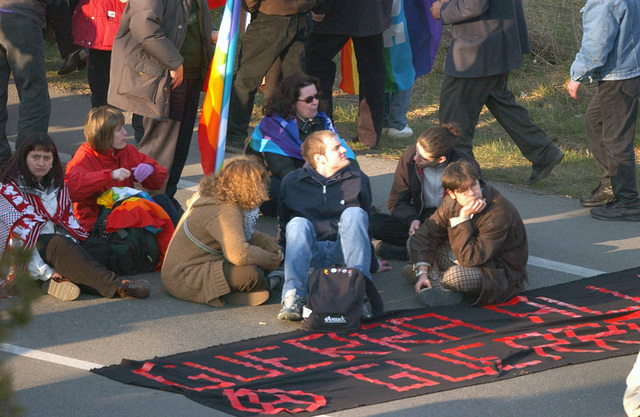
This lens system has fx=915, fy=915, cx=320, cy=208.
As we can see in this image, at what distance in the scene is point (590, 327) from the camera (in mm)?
5023

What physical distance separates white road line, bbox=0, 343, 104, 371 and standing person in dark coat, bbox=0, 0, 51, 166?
277 cm

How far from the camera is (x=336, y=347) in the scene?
15.6 ft

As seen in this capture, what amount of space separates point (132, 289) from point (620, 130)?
3.88 meters

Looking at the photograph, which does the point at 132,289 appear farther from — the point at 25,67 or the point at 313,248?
the point at 25,67

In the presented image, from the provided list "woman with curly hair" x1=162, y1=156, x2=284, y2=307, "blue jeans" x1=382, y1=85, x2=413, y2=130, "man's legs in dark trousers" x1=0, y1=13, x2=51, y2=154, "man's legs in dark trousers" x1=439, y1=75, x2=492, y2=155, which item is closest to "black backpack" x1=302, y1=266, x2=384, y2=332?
"woman with curly hair" x1=162, y1=156, x2=284, y2=307

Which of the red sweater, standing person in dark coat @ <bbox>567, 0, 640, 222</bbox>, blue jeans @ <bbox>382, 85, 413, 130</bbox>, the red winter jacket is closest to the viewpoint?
the red sweater

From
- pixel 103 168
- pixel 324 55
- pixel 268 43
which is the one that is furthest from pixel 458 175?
pixel 324 55

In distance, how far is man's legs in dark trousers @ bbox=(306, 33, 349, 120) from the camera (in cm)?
835

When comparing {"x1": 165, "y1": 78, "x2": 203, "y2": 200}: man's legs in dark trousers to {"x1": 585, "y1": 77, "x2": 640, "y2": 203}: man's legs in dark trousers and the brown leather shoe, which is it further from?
{"x1": 585, "y1": 77, "x2": 640, "y2": 203}: man's legs in dark trousers

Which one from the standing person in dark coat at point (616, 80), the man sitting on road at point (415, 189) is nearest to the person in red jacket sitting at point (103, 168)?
the man sitting on road at point (415, 189)

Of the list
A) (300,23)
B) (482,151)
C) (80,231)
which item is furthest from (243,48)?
(80,231)

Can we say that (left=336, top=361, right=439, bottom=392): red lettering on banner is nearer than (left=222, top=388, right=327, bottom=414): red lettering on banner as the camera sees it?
No

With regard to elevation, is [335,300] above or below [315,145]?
below

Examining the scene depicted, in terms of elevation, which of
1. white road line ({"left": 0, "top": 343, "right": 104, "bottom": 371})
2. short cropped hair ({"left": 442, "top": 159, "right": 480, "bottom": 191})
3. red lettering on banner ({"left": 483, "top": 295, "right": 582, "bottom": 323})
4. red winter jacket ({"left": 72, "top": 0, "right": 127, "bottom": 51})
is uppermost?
red winter jacket ({"left": 72, "top": 0, "right": 127, "bottom": 51})
